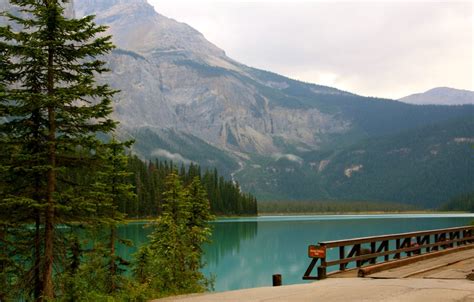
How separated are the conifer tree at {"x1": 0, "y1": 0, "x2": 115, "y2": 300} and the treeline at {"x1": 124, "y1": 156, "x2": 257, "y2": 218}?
81830 millimetres

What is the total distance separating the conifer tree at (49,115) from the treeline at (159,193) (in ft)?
268

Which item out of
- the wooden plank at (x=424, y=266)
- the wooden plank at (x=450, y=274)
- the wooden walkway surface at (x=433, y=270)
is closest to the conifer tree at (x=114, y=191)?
the wooden walkway surface at (x=433, y=270)

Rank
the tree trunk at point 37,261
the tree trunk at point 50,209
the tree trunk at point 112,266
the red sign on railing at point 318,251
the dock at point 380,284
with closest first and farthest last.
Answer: the dock at point 380,284 < the tree trunk at point 50,209 < the tree trunk at point 37,261 < the red sign on railing at point 318,251 < the tree trunk at point 112,266

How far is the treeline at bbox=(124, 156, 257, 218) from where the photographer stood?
125m

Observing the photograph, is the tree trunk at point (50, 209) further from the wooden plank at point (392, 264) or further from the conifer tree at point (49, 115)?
the wooden plank at point (392, 264)

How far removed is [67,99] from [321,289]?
34.0ft

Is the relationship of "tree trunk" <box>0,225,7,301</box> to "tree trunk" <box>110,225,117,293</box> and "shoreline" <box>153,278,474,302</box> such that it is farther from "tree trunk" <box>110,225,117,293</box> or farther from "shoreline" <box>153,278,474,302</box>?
"tree trunk" <box>110,225,117,293</box>

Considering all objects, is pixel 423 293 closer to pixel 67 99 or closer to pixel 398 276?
pixel 398 276

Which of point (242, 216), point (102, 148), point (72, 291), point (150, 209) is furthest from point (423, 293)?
point (242, 216)

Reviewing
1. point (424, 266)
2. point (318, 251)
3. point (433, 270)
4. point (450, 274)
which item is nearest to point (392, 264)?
point (424, 266)

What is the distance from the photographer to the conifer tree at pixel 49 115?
1738cm

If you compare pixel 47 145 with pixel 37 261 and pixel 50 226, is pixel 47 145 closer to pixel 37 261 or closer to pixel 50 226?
pixel 50 226

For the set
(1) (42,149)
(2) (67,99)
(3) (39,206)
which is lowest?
(3) (39,206)

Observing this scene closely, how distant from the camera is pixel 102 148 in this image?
18.8 m
